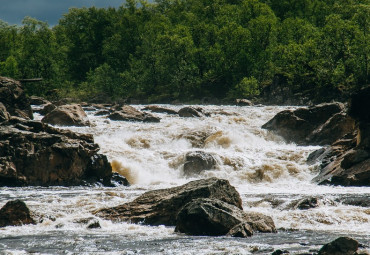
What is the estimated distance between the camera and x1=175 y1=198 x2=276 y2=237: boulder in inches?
543

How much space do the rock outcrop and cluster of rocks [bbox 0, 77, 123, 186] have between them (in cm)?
1119

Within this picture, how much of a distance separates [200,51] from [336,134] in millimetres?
54392

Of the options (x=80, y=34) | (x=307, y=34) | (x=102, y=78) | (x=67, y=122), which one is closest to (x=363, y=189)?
(x=67, y=122)

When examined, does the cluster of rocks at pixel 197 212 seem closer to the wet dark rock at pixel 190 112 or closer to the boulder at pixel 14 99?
the boulder at pixel 14 99

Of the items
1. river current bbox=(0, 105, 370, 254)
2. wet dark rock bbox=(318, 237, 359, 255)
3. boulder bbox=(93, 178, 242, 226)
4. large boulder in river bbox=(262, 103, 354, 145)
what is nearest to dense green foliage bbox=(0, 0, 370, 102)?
large boulder in river bbox=(262, 103, 354, 145)

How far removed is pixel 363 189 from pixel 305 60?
48.1 m

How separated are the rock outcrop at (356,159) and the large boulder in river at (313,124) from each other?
6.84 m

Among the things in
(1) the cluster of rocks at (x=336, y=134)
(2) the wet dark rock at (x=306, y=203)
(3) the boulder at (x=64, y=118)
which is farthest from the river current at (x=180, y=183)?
(3) the boulder at (x=64, y=118)

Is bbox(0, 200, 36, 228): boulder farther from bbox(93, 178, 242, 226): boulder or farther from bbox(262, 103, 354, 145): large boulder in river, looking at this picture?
bbox(262, 103, 354, 145): large boulder in river

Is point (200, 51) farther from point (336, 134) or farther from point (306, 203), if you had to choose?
point (306, 203)

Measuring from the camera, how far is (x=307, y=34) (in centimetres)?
8069

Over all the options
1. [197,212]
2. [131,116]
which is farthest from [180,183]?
[131,116]

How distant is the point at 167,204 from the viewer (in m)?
16.0

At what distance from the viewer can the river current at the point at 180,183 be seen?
40.9 feet
